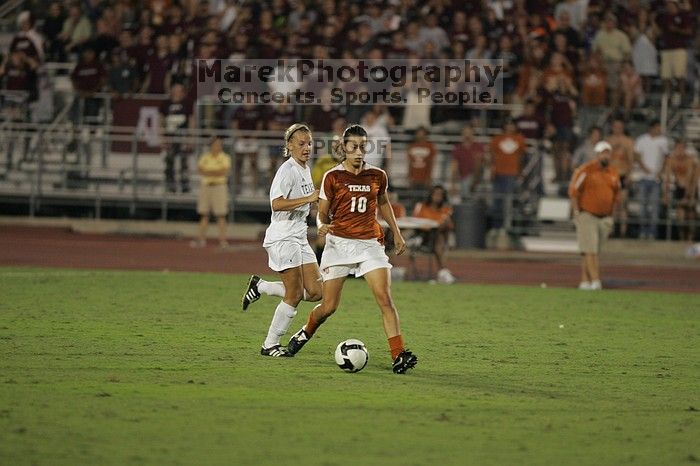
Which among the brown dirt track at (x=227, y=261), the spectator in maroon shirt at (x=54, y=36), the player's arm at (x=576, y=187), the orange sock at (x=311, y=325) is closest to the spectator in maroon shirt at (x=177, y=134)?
the brown dirt track at (x=227, y=261)

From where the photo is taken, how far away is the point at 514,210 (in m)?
26.6

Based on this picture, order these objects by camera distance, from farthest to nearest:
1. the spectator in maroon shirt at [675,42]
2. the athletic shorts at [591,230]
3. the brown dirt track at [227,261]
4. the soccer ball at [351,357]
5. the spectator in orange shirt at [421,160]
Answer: the spectator in maroon shirt at [675,42], the spectator in orange shirt at [421,160], the brown dirt track at [227,261], the athletic shorts at [591,230], the soccer ball at [351,357]

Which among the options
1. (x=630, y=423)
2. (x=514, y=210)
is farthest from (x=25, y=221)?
(x=630, y=423)

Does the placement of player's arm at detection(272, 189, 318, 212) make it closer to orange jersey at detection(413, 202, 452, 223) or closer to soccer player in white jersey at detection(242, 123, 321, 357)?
soccer player in white jersey at detection(242, 123, 321, 357)

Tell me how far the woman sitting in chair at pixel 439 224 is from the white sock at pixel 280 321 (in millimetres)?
8990

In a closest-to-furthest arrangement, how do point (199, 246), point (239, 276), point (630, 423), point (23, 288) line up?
point (630, 423) < point (23, 288) < point (239, 276) < point (199, 246)

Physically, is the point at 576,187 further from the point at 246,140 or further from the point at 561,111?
the point at 246,140

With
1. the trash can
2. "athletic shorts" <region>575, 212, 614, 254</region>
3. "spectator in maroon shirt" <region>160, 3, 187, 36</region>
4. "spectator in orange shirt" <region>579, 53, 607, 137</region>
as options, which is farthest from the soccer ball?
"spectator in maroon shirt" <region>160, 3, 187, 36</region>

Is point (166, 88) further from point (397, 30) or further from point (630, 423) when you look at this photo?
point (630, 423)

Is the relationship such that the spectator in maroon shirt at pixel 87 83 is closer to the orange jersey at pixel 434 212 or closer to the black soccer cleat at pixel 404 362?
the orange jersey at pixel 434 212

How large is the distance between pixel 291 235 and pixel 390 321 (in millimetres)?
1415

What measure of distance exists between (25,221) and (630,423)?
2153 cm

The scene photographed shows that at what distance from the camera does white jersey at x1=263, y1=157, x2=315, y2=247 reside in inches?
458

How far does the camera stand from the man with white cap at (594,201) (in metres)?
19.7
